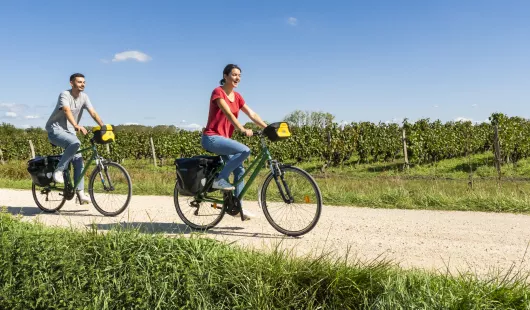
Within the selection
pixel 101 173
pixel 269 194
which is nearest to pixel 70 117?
pixel 101 173

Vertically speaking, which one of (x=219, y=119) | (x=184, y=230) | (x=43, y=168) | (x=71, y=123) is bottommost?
(x=184, y=230)

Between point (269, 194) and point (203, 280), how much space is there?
182 cm

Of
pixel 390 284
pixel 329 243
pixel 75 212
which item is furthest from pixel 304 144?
pixel 390 284

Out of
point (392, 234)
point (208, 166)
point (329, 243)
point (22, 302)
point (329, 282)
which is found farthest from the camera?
point (208, 166)

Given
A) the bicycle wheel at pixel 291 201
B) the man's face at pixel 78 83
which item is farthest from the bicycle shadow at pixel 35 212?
the bicycle wheel at pixel 291 201

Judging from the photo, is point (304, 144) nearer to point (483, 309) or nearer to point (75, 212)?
point (75, 212)

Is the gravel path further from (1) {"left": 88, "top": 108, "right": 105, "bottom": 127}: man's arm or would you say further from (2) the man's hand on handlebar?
(1) {"left": 88, "top": 108, "right": 105, "bottom": 127}: man's arm

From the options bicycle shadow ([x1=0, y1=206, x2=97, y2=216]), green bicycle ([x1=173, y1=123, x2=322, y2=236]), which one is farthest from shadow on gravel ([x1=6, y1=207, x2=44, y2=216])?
green bicycle ([x1=173, y1=123, x2=322, y2=236])

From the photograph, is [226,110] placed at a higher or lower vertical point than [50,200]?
higher

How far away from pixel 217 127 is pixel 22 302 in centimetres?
256

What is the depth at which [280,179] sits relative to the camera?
4.75 metres

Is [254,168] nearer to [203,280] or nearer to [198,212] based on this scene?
[198,212]

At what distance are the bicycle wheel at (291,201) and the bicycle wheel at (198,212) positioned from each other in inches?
25.8

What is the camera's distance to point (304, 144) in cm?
2466
